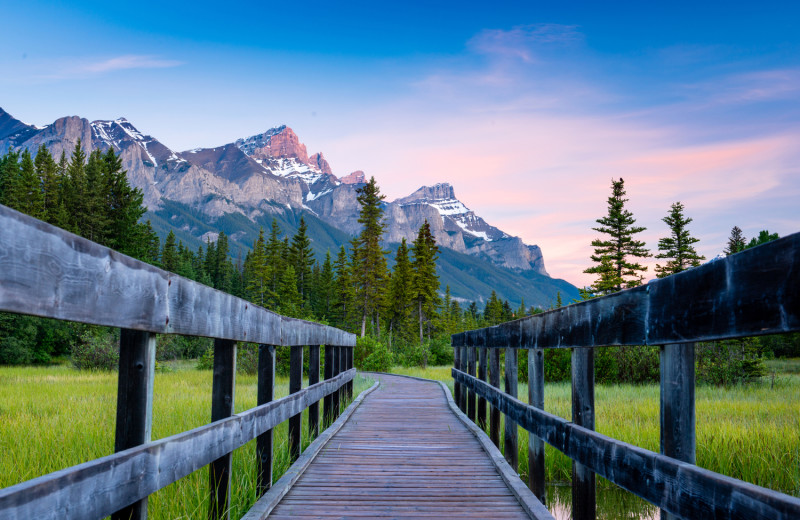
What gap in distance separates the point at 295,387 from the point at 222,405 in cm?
213

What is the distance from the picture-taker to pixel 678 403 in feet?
6.92

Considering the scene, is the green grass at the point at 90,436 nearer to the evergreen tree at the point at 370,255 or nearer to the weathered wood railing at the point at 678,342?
the weathered wood railing at the point at 678,342

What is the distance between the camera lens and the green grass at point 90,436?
409cm

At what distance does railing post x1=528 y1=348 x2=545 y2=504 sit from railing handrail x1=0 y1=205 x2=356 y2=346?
253 centimetres

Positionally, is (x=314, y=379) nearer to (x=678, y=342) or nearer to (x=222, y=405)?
(x=222, y=405)

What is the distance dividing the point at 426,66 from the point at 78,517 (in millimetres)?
87217

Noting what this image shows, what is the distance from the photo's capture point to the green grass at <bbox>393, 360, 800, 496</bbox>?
18.8ft

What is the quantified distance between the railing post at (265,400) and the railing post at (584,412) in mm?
2259

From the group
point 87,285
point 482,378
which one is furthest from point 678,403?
point 482,378

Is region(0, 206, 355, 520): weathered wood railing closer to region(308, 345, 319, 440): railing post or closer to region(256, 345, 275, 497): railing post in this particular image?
region(256, 345, 275, 497): railing post

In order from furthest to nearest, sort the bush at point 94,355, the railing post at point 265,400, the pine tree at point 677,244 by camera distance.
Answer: the pine tree at point 677,244 → the bush at point 94,355 → the railing post at point 265,400

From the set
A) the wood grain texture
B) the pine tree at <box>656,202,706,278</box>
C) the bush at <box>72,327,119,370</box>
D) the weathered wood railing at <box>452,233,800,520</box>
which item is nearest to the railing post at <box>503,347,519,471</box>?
the weathered wood railing at <box>452,233,800,520</box>

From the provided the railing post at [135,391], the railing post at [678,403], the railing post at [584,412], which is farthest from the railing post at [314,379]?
the railing post at [678,403]

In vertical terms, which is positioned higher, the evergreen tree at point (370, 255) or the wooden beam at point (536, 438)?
the evergreen tree at point (370, 255)
